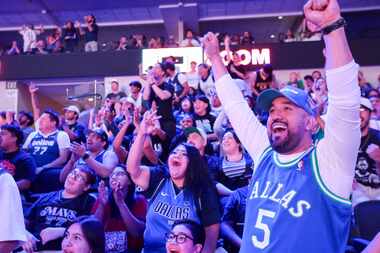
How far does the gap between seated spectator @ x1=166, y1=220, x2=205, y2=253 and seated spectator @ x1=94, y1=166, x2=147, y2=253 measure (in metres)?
0.73

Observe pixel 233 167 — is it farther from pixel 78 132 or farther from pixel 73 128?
pixel 73 128

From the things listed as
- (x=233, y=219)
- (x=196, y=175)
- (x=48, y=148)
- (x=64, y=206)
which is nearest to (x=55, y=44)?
(x=48, y=148)

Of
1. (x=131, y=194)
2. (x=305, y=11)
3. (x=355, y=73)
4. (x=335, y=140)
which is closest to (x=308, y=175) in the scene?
(x=335, y=140)

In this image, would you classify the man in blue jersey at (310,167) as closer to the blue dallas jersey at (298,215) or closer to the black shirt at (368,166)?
the blue dallas jersey at (298,215)

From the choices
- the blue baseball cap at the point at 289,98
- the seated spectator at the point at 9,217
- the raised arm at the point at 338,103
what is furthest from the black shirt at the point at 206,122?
the raised arm at the point at 338,103

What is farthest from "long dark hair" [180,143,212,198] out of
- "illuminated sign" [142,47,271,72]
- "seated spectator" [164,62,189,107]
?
"illuminated sign" [142,47,271,72]

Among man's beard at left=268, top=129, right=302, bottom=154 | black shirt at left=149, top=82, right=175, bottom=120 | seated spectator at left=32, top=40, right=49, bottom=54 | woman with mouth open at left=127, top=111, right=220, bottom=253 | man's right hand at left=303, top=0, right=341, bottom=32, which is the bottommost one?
woman with mouth open at left=127, top=111, right=220, bottom=253

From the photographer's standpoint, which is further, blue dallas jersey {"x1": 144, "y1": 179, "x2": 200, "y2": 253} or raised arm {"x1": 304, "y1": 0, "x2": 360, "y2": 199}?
blue dallas jersey {"x1": 144, "y1": 179, "x2": 200, "y2": 253}

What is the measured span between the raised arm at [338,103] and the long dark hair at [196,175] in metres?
1.82

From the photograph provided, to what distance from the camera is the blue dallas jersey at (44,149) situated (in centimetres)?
588

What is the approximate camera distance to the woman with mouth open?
3.37m

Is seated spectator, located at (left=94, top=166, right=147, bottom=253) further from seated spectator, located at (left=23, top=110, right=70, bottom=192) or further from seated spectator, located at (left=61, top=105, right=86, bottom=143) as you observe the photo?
seated spectator, located at (left=61, top=105, right=86, bottom=143)

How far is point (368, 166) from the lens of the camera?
425cm

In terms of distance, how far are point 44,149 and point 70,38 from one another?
30.3 ft
